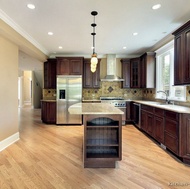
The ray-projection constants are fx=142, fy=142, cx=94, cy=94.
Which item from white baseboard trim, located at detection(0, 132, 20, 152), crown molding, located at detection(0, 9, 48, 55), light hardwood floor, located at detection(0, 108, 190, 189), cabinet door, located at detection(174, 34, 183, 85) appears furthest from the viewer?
white baseboard trim, located at detection(0, 132, 20, 152)

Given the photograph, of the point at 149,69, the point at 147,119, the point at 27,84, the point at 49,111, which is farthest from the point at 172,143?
the point at 27,84

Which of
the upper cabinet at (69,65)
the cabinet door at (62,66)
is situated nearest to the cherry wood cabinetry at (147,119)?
the upper cabinet at (69,65)

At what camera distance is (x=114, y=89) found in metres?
6.25

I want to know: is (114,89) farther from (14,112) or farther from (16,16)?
(16,16)

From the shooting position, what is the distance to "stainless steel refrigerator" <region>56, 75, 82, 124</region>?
5445mm

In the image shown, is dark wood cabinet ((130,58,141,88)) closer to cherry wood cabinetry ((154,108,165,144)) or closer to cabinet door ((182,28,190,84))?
cherry wood cabinetry ((154,108,165,144))

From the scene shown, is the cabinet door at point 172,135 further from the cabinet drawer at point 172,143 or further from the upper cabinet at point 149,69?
the upper cabinet at point 149,69

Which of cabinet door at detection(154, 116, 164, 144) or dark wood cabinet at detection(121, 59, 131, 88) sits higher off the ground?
dark wood cabinet at detection(121, 59, 131, 88)

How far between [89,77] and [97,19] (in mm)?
3017

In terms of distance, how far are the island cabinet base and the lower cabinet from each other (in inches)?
46.0

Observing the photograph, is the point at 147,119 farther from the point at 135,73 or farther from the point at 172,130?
the point at 135,73

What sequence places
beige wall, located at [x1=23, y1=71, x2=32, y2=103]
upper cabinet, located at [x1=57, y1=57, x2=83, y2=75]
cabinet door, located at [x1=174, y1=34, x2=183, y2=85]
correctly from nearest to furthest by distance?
cabinet door, located at [x1=174, y1=34, x2=183, y2=85] < upper cabinet, located at [x1=57, y1=57, x2=83, y2=75] < beige wall, located at [x1=23, y1=71, x2=32, y2=103]

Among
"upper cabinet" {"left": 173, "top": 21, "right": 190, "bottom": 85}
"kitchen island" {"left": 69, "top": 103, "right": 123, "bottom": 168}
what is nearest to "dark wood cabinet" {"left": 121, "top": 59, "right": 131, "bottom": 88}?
"upper cabinet" {"left": 173, "top": 21, "right": 190, "bottom": 85}

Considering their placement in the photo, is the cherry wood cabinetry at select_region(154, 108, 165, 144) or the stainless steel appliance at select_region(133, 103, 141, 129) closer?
the cherry wood cabinetry at select_region(154, 108, 165, 144)
